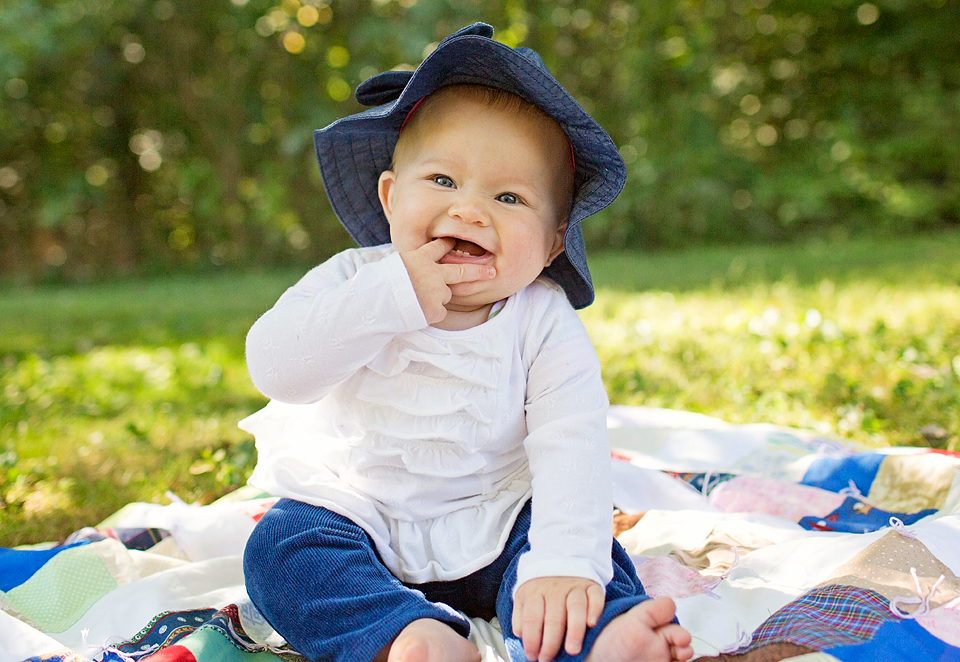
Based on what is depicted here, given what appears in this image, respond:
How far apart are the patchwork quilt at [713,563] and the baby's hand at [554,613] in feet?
0.39

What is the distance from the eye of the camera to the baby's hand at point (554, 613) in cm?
123

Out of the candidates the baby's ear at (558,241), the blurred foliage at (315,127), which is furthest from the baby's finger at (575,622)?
the blurred foliage at (315,127)

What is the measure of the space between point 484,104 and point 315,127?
29.0ft

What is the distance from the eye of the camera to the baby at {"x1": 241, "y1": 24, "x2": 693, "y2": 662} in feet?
4.49

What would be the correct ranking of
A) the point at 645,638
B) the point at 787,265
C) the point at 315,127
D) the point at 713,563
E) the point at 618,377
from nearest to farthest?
1. the point at 645,638
2. the point at 713,563
3. the point at 618,377
4. the point at 787,265
5. the point at 315,127

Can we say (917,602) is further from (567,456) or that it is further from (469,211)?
(469,211)

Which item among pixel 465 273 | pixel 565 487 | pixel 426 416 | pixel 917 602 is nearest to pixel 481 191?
pixel 465 273

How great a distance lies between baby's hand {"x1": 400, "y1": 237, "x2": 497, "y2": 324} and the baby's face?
0.03m

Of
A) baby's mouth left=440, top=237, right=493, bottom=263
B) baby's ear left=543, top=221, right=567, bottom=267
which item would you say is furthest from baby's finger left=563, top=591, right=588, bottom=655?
baby's ear left=543, top=221, right=567, bottom=267

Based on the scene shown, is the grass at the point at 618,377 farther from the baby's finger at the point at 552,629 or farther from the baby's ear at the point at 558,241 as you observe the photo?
the baby's finger at the point at 552,629

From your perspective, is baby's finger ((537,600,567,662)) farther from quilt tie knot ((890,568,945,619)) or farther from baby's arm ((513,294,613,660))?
quilt tie knot ((890,568,945,619))

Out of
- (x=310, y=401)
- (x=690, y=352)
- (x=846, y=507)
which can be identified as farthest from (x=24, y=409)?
(x=846, y=507)

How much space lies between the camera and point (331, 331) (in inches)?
55.8

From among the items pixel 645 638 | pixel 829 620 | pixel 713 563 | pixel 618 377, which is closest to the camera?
pixel 645 638
